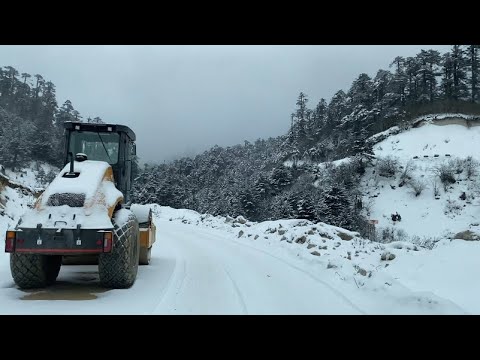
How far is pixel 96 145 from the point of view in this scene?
27.0ft

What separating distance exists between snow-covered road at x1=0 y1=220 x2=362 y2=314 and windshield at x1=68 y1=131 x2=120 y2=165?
231cm

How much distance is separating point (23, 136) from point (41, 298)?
173 feet

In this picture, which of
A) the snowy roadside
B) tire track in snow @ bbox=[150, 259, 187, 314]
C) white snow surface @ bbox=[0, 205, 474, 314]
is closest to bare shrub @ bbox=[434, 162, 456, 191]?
the snowy roadside

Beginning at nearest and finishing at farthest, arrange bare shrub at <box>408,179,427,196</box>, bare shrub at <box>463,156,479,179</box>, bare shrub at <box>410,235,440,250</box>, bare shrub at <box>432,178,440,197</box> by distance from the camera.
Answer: bare shrub at <box>410,235,440,250</box>
bare shrub at <box>432,178,440,197</box>
bare shrub at <box>463,156,479,179</box>
bare shrub at <box>408,179,427,196</box>

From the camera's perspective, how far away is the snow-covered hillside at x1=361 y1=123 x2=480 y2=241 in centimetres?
3153

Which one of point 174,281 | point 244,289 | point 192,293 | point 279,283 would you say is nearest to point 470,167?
point 279,283

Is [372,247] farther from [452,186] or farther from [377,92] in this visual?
[377,92]

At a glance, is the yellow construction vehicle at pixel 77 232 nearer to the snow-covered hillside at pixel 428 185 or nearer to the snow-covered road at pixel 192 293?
the snow-covered road at pixel 192 293

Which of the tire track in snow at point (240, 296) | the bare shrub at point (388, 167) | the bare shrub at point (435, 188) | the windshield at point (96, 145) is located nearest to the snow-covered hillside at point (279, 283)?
the tire track in snow at point (240, 296)

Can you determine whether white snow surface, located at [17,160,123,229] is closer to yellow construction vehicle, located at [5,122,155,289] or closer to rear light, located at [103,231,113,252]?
yellow construction vehicle, located at [5,122,155,289]

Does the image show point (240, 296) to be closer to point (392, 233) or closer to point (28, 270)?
point (28, 270)

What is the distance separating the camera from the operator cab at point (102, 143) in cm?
800

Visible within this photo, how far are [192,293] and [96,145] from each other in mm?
3873
